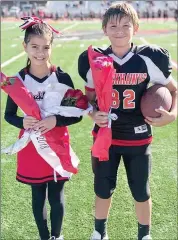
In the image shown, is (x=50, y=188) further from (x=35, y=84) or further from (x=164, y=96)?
(x=164, y=96)

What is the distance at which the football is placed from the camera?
227 cm

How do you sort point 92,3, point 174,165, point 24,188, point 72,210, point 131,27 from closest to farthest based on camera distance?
1. point 131,27
2. point 72,210
3. point 24,188
4. point 174,165
5. point 92,3

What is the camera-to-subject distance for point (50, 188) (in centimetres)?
248

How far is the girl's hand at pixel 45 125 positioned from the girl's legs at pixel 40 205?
399 millimetres

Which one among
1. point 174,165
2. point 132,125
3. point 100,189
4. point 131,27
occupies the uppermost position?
point 131,27

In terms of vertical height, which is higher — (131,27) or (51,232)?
(131,27)

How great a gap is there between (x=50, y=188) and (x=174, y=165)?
192 centimetres

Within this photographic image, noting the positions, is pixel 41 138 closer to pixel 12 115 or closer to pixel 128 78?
pixel 12 115

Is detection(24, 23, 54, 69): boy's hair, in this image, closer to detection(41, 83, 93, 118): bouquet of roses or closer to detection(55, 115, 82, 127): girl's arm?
detection(41, 83, 93, 118): bouquet of roses

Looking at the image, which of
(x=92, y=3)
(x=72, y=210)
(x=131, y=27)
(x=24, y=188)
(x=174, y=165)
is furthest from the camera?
(x=92, y=3)

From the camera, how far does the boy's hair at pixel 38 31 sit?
87.9 inches

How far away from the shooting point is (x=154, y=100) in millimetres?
2268

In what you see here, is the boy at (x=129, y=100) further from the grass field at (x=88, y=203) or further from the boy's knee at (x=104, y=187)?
the grass field at (x=88, y=203)

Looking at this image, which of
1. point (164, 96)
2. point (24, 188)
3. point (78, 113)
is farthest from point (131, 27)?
point (24, 188)
